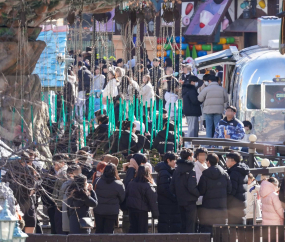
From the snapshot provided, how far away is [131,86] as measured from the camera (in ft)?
51.5

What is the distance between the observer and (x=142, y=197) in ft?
32.7

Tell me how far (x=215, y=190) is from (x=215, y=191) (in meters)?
0.02

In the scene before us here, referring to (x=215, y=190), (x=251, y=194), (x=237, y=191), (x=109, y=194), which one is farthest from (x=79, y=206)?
(x=251, y=194)

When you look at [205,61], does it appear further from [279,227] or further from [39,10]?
[279,227]

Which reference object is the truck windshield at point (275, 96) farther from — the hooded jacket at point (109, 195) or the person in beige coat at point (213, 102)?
the hooded jacket at point (109, 195)

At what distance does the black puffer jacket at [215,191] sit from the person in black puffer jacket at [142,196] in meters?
0.64

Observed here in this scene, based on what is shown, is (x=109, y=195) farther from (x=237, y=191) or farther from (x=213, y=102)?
(x=213, y=102)

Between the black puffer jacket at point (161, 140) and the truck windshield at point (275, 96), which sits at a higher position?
the truck windshield at point (275, 96)

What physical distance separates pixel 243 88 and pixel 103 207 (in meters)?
7.69

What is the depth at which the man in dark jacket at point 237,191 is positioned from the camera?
Result: 10094mm

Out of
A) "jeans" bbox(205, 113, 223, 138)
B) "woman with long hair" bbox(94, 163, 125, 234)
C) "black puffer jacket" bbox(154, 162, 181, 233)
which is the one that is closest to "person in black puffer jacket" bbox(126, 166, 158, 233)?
"woman with long hair" bbox(94, 163, 125, 234)

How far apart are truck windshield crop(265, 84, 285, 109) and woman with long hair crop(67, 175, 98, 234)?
7.94 metres

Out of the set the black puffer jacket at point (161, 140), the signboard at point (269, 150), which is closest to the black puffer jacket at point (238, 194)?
the signboard at point (269, 150)

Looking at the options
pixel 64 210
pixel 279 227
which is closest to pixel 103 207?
pixel 64 210
